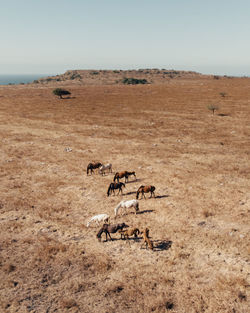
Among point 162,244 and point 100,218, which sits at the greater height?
point 100,218

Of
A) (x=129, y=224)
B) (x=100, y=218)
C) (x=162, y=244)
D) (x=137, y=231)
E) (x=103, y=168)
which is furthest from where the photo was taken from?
(x=103, y=168)

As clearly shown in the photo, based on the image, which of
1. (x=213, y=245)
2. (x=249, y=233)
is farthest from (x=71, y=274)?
(x=249, y=233)

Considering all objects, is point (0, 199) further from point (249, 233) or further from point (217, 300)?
point (249, 233)

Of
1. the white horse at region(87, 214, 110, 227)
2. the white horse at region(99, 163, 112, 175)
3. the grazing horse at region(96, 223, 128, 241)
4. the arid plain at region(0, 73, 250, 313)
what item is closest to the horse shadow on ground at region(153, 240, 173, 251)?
the arid plain at region(0, 73, 250, 313)

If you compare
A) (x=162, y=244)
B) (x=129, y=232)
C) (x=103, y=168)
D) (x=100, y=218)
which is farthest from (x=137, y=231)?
(x=103, y=168)

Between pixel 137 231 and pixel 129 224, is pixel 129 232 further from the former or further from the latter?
pixel 129 224

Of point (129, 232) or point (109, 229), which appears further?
point (109, 229)

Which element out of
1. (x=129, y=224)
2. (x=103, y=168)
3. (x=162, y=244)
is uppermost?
(x=103, y=168)
